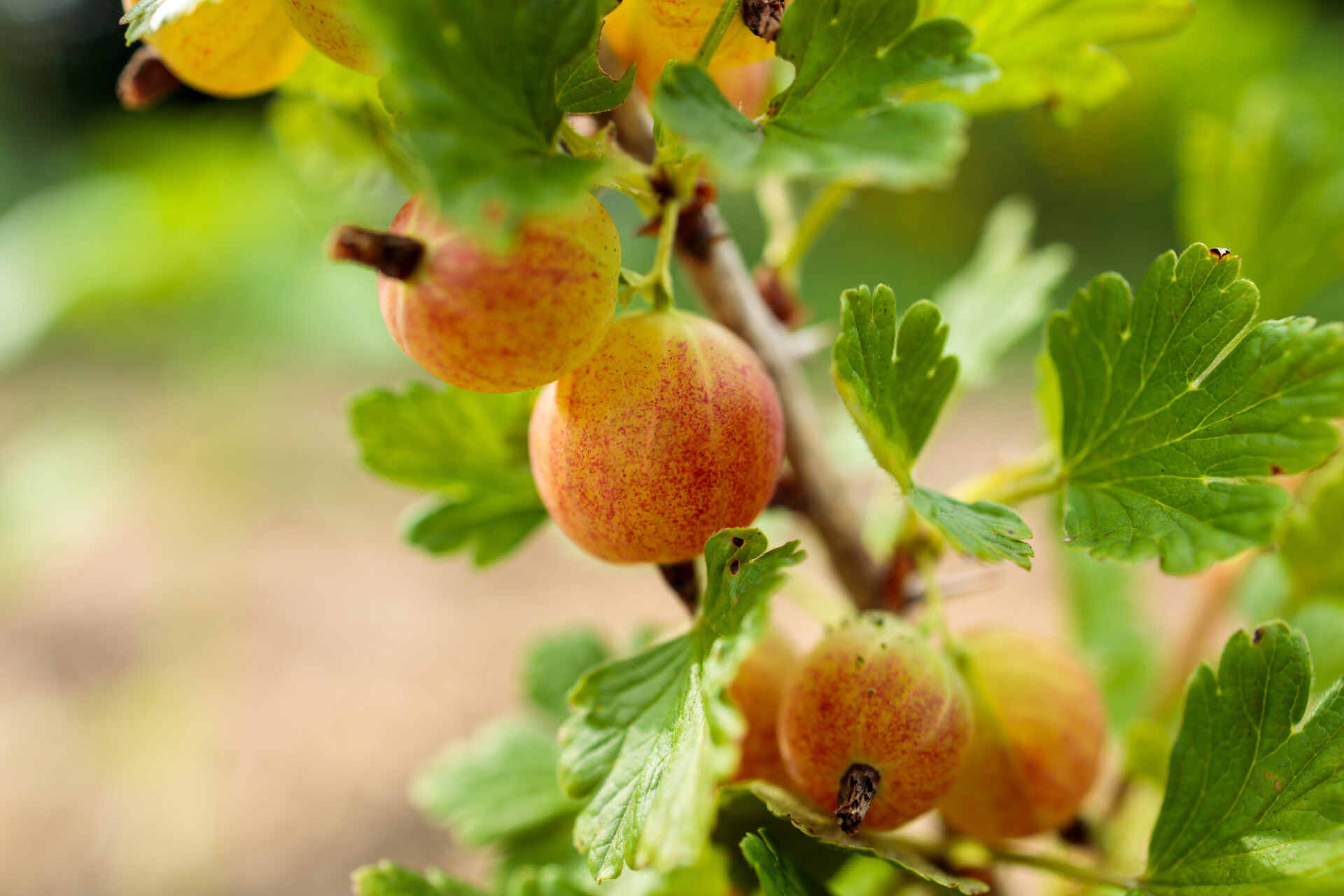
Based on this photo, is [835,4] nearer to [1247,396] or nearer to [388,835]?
[1247,396]

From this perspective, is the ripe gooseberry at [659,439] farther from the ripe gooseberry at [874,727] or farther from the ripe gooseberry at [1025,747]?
the ripe gooseberry at [1025,747]

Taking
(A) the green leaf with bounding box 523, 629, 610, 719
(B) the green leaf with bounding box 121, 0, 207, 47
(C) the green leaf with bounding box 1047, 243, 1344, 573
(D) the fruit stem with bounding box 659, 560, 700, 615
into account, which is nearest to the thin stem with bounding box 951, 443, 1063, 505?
(C) the green leaf with bounding box 1047, 243, 1344, 573

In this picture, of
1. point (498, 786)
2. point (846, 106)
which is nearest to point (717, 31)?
point (846, 106)

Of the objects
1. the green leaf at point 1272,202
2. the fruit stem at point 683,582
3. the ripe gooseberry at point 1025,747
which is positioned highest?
the green leaf at point 1272,202

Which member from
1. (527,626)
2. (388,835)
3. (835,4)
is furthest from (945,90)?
(527,626)

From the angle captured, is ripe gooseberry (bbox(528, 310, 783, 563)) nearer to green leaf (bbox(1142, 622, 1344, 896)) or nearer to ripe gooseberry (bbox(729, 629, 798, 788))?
ripe gooseberry (bbox(729, 629, 798, 788))


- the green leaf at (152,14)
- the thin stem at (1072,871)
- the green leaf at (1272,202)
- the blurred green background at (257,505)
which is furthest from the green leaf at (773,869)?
the blurred green background at (257,505)

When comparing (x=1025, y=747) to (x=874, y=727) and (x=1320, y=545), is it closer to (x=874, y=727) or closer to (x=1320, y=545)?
(x=874, y=727)
